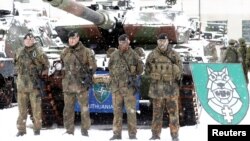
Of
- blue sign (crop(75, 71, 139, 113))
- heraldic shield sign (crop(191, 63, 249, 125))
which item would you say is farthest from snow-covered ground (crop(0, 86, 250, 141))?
blue sign (crop(75, 71, 139, 113))

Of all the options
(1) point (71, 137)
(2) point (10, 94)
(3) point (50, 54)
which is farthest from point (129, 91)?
(2) point (10, 94)

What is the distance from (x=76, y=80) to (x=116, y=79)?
58 centimetres

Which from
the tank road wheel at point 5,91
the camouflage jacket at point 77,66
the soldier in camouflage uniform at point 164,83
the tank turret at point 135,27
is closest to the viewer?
the soldier in camouflage uniform at point 164,83

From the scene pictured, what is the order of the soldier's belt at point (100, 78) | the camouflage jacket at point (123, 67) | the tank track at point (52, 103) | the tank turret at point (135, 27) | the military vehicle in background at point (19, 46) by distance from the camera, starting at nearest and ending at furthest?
the camouflage jacket at point (123, 67), the soldier's belt at point (100, 78), the tank track at point (52, 103), the military vehicle in background at point (19, 46), the tank turret at point (135, 27)

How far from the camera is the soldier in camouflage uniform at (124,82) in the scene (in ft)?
27.0

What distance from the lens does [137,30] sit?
423 inches

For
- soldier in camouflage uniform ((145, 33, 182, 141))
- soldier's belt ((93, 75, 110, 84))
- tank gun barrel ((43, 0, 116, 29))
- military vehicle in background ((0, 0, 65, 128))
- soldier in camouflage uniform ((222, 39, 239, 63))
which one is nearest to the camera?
tank gun barrel ((43, 0, 116, 29))

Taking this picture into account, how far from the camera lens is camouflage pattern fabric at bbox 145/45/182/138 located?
26.8 feet

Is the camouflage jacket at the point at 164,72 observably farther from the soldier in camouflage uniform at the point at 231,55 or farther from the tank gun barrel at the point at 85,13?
the soldier in camouflage uniform at the point at 231,55

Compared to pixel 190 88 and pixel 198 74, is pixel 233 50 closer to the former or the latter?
pixel 190 88

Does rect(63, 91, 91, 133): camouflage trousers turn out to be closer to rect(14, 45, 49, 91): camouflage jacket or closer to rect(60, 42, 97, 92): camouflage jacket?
rect(60, 42, 97, 92): camouflage jacket

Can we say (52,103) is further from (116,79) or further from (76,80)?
(116,79)

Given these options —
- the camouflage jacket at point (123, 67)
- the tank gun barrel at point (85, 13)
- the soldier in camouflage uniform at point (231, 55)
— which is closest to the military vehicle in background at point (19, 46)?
the tank gun barrel at point (85, 13)

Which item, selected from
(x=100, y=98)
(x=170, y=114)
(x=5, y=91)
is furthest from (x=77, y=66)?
(x=5, y=91)
